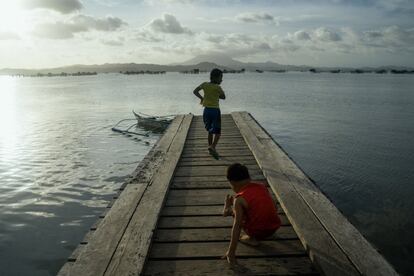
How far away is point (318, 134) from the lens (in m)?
21.8

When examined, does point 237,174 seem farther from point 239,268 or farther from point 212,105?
point 212,105

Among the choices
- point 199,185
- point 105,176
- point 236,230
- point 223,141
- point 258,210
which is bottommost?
point 105,176

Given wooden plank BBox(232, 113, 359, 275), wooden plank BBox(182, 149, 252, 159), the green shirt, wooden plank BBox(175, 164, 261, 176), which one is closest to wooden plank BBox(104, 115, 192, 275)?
wooden plank BBox(175, 164, 261, 176)

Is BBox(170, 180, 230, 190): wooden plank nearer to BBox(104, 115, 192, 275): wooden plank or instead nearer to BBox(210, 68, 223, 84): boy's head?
BBox(104, 115, 192, 275): wooden plank

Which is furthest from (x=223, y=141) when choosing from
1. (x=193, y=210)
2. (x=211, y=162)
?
(x=193, y=210)

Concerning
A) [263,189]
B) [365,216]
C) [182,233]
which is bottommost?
[365,216]

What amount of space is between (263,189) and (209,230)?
1.03 metres

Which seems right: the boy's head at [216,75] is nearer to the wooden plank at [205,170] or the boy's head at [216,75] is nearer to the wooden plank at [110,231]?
the wooden plank at [205,170]

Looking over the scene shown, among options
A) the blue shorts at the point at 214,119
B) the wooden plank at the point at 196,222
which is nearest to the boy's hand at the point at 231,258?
the wooden plank at the point at 196,222

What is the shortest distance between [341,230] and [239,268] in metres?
1.38

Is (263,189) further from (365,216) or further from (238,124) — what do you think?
(238,124)

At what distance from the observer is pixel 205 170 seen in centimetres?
754

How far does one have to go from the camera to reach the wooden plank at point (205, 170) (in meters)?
7.29

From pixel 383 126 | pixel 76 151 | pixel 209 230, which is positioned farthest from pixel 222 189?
pixel 383 126
